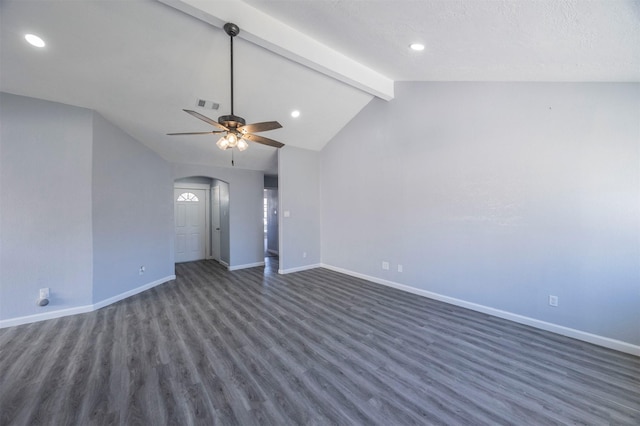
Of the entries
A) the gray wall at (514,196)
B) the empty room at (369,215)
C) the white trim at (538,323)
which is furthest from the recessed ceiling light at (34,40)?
the white trim at (538,323)

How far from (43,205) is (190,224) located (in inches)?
160

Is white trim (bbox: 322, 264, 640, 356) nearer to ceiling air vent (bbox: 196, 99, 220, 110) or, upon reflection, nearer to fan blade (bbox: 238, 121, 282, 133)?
fan blade (bbox: 238, 121, 282, 133)

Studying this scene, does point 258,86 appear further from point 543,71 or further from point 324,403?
point 324,403

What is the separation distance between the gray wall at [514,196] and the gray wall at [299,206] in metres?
1.56

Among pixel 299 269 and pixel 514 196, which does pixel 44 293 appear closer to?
pixel 299 269

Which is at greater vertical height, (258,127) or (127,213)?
(258,127)

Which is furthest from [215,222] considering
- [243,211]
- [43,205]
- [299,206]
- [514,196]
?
[514,196]

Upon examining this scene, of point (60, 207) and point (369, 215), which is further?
point (369, 215)

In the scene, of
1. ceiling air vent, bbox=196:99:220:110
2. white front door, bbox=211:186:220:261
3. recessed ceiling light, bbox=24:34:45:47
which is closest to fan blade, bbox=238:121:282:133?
ceiling air vent, bbox=196:99:220:110

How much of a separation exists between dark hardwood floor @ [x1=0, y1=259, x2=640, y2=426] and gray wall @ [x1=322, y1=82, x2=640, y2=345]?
0.56m

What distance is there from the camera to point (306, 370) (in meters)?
2.34

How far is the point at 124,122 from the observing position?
13.1ft

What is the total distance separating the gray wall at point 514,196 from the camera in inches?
105

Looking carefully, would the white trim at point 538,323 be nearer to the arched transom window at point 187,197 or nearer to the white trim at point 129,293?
the white trim at point 129,293
